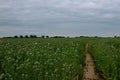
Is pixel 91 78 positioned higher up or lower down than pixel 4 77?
lower down

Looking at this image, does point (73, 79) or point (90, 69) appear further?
point (90, 69)

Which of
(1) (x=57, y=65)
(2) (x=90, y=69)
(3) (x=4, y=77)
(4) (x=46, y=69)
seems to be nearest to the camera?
(3) (x=4, y=77)

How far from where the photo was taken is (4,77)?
313 inches

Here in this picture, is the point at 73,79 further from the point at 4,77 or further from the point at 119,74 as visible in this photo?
the point at 4,77

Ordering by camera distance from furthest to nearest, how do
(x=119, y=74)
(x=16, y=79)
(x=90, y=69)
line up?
1. (x=90, y=69)
2. (x=119, y=74)
3. (x=16, y=79)

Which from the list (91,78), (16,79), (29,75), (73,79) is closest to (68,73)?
(73,79)

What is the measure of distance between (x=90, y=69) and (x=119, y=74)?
380 centimetres

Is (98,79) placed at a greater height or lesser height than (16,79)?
lesser

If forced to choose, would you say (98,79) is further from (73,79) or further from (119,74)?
(73,79)

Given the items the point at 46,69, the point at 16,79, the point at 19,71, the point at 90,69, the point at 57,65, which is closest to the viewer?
the point at 16,79

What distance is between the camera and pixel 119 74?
15.1 metres

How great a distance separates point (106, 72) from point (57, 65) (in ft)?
12.0

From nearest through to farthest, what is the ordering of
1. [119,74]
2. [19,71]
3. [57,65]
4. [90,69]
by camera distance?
[19,71] < [57,65] < [119,74] < [90,69]

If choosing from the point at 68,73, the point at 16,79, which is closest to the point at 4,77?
the point at 16,79
